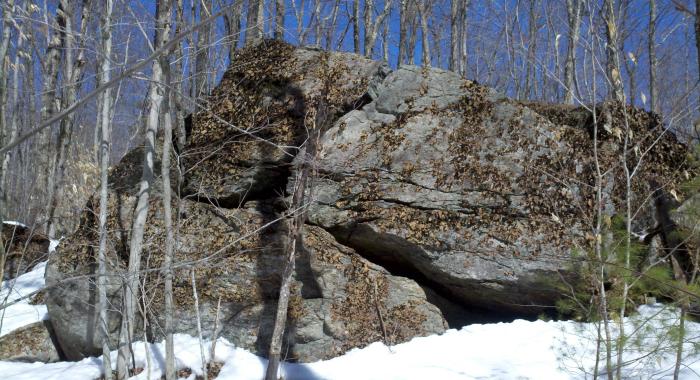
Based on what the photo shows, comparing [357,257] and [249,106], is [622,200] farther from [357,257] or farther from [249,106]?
[249,106]

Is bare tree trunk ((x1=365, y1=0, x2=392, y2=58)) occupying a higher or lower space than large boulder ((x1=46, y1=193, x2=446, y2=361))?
higher

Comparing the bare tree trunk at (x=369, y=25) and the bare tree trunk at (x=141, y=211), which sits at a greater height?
the bare tree trunk at (x=369, y=25)

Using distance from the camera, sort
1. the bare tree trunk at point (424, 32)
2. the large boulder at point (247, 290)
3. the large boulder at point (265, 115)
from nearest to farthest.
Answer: the large boulder at point (247, 290) < the large boulder at point (265, 115) < the bare tree trunk at point (424, 32)

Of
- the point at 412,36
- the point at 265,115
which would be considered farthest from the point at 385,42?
the point at 265,115

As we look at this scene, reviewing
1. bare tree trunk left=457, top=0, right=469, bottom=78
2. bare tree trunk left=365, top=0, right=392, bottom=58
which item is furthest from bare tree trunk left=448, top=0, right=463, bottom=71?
bare tree trunk left=365, top=0, right=392, bottom=58

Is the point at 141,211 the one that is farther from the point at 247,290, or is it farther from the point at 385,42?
the point at 385,42

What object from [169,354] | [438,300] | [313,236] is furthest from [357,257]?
[169,354]

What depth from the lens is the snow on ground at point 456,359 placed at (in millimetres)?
5254

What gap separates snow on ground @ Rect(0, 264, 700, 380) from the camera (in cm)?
525

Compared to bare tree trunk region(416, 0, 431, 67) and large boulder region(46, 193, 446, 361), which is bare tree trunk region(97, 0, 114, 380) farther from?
bare tree trunk region(416, 0, 431, 67)

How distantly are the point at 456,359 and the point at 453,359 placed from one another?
34mm

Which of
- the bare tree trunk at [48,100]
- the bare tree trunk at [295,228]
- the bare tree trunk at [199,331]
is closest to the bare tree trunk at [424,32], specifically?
the bare tree trunk at [295,228]

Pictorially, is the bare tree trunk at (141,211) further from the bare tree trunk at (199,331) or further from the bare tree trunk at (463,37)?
the bare tree trunk at (463,37)

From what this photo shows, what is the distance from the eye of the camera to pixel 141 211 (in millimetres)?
6348
